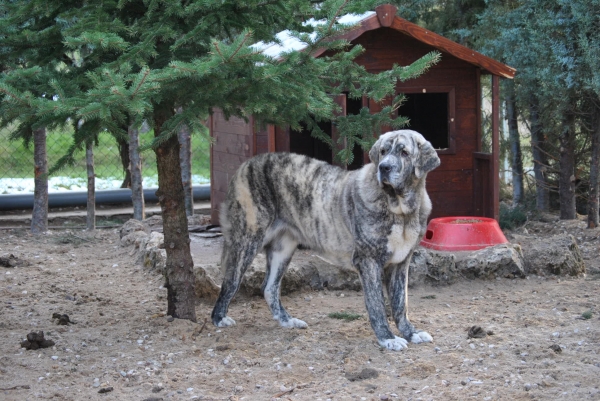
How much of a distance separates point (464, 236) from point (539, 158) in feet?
14.9

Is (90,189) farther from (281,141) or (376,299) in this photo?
(376,299)

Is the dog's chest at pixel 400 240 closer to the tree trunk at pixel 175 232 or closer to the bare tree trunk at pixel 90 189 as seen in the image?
the tree trunk at pixel 175 232

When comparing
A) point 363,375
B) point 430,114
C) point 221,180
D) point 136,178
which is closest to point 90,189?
point 136,178

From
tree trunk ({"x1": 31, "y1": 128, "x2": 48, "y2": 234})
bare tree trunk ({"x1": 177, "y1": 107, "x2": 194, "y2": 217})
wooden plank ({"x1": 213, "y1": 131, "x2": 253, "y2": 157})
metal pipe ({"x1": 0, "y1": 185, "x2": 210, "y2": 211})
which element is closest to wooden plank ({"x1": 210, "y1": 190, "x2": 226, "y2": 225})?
wooden plank ({"x1": 213, "y1": 131, "x2": 253, "y2": 157})

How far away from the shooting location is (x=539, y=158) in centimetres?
1168

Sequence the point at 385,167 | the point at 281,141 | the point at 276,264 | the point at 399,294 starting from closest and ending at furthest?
the point at 385,167 < the point at 399,294 < the point at 276,264 < the point at 281,141

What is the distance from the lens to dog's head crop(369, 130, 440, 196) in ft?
17.2

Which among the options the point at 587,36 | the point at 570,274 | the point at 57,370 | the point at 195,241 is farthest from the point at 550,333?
the point at 587,36

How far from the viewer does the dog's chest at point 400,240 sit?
17.8 feet

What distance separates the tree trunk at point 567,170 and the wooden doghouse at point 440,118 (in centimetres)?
179

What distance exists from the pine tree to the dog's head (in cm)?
28

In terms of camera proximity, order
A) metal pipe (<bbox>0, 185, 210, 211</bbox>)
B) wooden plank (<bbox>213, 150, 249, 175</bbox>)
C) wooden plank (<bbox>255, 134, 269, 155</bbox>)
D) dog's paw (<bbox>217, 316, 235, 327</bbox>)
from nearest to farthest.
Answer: dog's paw (<bbox>217, 316, 235, 327</bbox>) → wooden plank (<bbox>255, 134, 269, 155</bbox>) → wooden plank (<bbox>213, 150, 249, 175</bbox>) → metal pipe (<bbox>0, 185, 210, 211</bbox>)

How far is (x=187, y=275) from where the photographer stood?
5.88 metres

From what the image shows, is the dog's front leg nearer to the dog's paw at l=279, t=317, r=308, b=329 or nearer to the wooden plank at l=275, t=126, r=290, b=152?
the dog's paw at l=279, t=317, r=308, b=329
